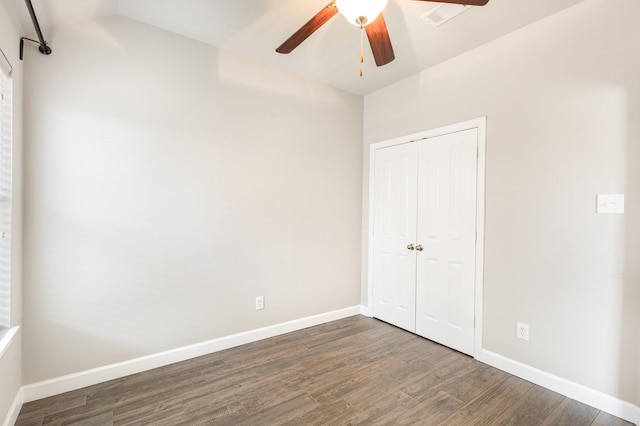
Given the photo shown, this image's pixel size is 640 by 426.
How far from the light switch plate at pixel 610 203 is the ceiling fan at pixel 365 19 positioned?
1.51 meters

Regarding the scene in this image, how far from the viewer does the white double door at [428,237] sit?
2.72m

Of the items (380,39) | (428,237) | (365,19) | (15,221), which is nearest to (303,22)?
(380,39)

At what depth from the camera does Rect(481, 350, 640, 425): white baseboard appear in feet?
6.21

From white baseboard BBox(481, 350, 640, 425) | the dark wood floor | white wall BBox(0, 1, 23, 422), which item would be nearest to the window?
white wall BBox(0, 1, 23, 422)

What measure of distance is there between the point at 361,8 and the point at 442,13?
3.66 feet

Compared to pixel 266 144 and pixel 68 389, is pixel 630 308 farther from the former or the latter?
pixel 68 389

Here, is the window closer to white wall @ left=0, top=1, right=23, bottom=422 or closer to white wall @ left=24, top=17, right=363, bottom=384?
white wall @ left=0, top=1, right=23, bottom=422

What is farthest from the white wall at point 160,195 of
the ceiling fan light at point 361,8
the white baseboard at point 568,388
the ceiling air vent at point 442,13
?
the white baseboard at point 568,388

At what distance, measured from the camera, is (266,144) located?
118 inches

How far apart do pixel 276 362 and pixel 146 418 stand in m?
0.99

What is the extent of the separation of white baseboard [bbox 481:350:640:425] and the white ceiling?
2.64m

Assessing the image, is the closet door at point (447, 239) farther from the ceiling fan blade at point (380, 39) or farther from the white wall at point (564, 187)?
the ceiling fan blade at point (380, 39)

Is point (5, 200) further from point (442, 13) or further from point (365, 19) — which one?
point (442, 13)

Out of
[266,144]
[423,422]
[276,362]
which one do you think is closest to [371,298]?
[276,362]
